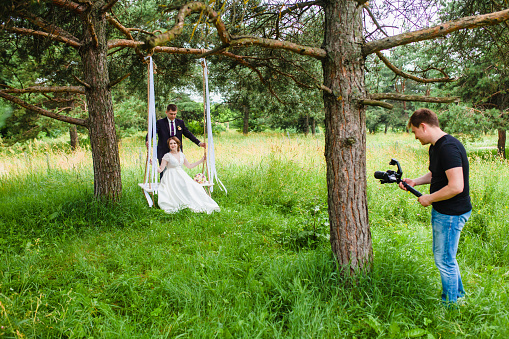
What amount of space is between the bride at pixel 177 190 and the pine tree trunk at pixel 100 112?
77 cm

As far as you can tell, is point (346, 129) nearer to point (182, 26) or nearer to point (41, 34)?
point (182, 26)

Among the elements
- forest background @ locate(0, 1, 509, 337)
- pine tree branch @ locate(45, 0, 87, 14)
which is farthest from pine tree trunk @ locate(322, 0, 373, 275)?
pine tree branch @ locate(45, 0, 87, 14)

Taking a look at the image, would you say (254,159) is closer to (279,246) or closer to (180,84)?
(180,84)

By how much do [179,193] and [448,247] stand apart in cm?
419

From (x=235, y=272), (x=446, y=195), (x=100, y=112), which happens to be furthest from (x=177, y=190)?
(x=446, y=195)

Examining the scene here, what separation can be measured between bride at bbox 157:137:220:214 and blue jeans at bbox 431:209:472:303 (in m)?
3.40

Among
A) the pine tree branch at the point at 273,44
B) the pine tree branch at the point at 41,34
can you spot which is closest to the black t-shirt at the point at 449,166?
the pine tree branch at the point at 273,44

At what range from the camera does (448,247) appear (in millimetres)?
2389

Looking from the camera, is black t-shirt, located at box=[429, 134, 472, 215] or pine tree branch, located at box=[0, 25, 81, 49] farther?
pine tree branch, located at box=[0, 25, 81, 49]

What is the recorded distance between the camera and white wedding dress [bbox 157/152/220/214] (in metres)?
5.23

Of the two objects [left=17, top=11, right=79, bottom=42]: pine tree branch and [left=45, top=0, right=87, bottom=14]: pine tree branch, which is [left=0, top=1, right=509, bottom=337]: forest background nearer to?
[left=17, top=11, right=79, bottom=42]: pine tree branch

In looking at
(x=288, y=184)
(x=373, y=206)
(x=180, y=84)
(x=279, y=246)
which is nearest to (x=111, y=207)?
(x=279, y=246)

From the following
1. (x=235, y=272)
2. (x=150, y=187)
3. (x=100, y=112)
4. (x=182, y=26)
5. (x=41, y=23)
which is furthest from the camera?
(x=150, y=187)

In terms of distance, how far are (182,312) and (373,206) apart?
3772 millimetres
